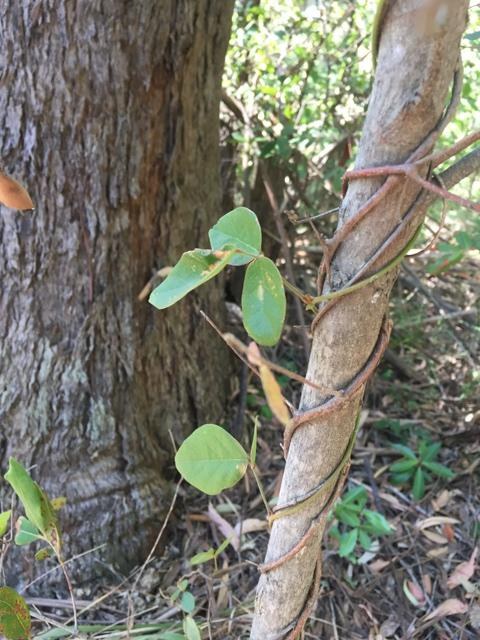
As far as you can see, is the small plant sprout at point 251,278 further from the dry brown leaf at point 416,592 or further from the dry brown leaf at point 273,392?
the dry brown leaf at point 416,592

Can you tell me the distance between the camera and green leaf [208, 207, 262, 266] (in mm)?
630

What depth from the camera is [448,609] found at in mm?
1279

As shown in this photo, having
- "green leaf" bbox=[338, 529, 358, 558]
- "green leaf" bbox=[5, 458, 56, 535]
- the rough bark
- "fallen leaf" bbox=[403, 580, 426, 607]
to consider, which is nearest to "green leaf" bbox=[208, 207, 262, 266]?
the rough bark

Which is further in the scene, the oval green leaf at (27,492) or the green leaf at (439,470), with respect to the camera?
the green leaf at (439,470)

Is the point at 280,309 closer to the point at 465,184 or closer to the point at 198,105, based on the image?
the point at 198,105

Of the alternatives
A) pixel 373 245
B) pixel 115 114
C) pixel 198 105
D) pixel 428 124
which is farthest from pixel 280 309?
pixel 198 105

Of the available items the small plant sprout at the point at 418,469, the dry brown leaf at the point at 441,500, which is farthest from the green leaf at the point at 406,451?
the dry brown leaf at the point at 441,500

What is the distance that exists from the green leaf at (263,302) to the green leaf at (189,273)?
58mm

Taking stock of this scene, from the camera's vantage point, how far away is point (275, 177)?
2.11 meters

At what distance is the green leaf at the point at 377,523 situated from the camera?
4.47 feet

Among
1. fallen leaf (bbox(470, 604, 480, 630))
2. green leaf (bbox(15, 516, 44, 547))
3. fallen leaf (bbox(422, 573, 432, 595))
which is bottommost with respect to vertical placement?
fallen leaf (bbox(422, 573, 432, 595))

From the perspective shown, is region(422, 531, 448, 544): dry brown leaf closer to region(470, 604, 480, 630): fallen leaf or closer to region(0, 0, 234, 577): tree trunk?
region(470, 604, 480, 630): fallen leaf

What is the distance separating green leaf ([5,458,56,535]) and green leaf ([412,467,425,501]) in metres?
0.97

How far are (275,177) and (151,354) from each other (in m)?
0.93
